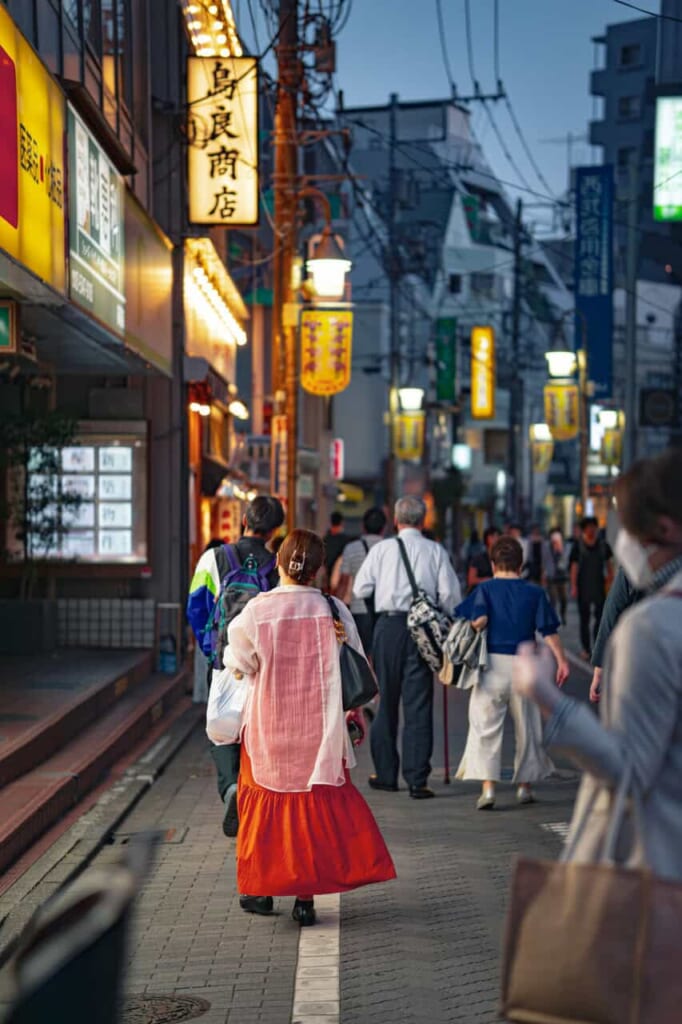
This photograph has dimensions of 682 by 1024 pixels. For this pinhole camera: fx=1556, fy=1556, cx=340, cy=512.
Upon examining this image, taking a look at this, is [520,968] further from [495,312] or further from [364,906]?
[495,312]

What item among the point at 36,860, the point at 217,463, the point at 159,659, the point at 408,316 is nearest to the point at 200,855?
the point at 36,860

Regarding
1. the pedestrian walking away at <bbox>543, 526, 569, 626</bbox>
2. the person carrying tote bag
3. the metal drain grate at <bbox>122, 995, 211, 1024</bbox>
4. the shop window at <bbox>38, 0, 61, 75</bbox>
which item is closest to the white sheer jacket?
the metal drain grate at <bbox>122, 995, 211, 1024</bbox>

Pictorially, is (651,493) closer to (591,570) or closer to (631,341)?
(591,570)

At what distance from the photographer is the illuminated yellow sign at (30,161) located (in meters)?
10.5

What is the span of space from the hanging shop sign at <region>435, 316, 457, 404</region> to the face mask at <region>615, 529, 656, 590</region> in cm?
4833

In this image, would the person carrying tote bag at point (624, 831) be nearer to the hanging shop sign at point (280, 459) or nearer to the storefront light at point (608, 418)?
the hanging shop sign at point (280, 459)

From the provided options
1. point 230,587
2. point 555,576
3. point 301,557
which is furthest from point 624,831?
point 555,576

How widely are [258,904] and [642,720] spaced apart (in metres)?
4.76

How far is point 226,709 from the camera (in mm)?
8172

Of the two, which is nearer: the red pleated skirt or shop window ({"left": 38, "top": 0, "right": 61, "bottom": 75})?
the red pleated skirt

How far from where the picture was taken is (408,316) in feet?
199

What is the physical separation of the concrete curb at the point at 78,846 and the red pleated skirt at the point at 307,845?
115cm

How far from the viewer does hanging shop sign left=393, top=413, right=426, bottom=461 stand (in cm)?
4622

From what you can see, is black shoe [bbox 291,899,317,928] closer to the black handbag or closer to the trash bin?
the black handbag
